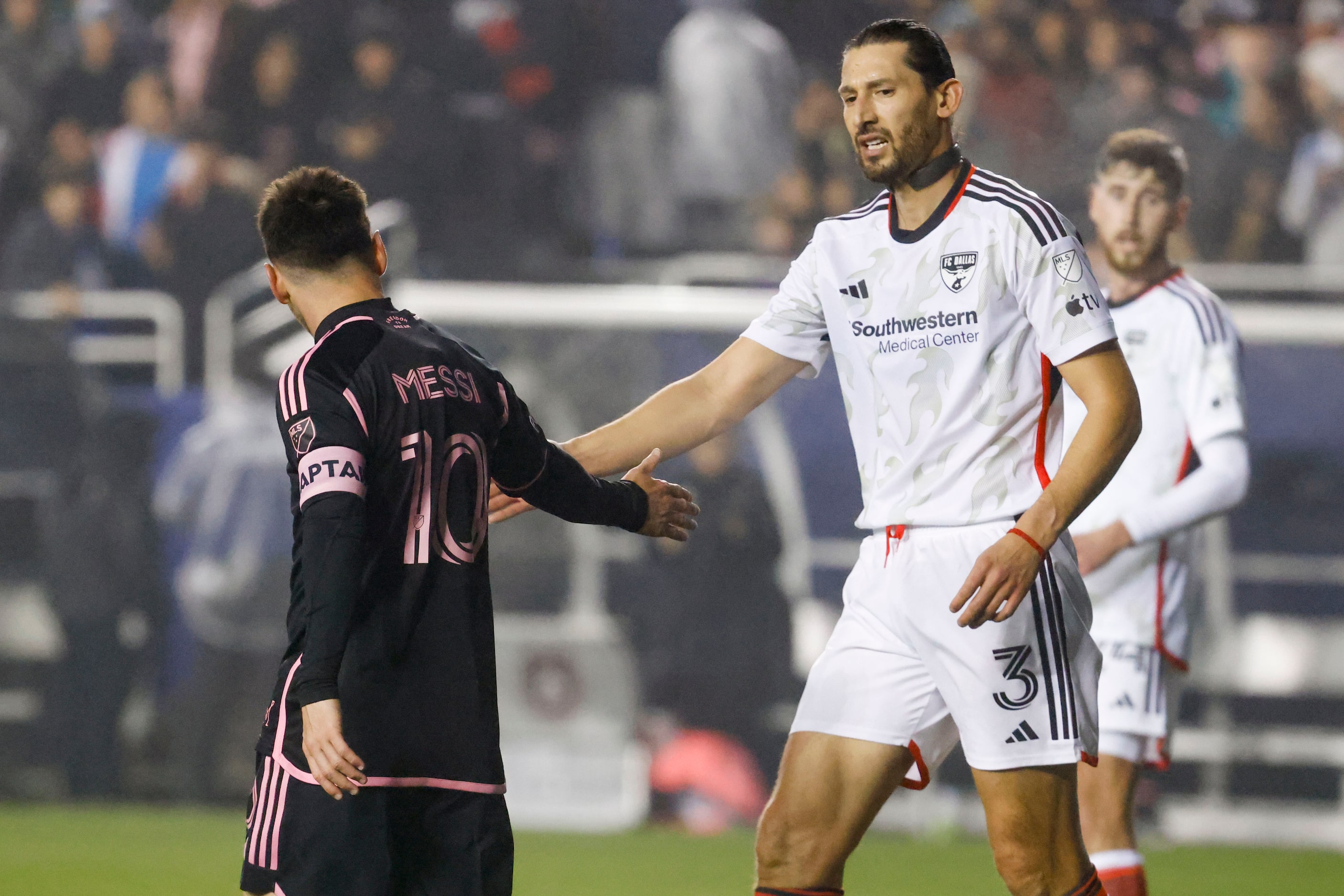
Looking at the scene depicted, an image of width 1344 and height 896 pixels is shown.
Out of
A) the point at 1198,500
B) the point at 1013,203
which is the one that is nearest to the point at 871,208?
the point at 1013,203

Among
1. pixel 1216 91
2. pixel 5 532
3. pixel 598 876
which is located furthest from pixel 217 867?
pixel 1216 91

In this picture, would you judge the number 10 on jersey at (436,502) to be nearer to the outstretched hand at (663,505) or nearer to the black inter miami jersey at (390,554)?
the black inter miami jersey at (390,554)

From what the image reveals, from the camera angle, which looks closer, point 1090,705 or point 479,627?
point 479,627

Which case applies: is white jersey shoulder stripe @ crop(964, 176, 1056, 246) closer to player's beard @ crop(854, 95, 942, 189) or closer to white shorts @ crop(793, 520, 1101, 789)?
player's beard @ crop(854, 95, 942, 189)

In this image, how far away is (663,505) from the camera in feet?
11.3

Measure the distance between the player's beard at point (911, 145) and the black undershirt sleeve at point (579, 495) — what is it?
2.70 ft

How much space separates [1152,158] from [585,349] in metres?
4.70

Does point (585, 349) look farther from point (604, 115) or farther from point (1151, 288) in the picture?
point (1151, 288)

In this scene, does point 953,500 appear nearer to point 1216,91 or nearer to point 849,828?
point 849,828

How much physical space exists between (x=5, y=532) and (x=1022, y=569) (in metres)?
7.58

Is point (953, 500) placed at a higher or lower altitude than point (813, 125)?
lower

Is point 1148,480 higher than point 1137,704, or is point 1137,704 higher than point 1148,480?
point 1148,480

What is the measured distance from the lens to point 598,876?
22.9 feet

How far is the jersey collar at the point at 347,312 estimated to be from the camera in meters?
2.91
